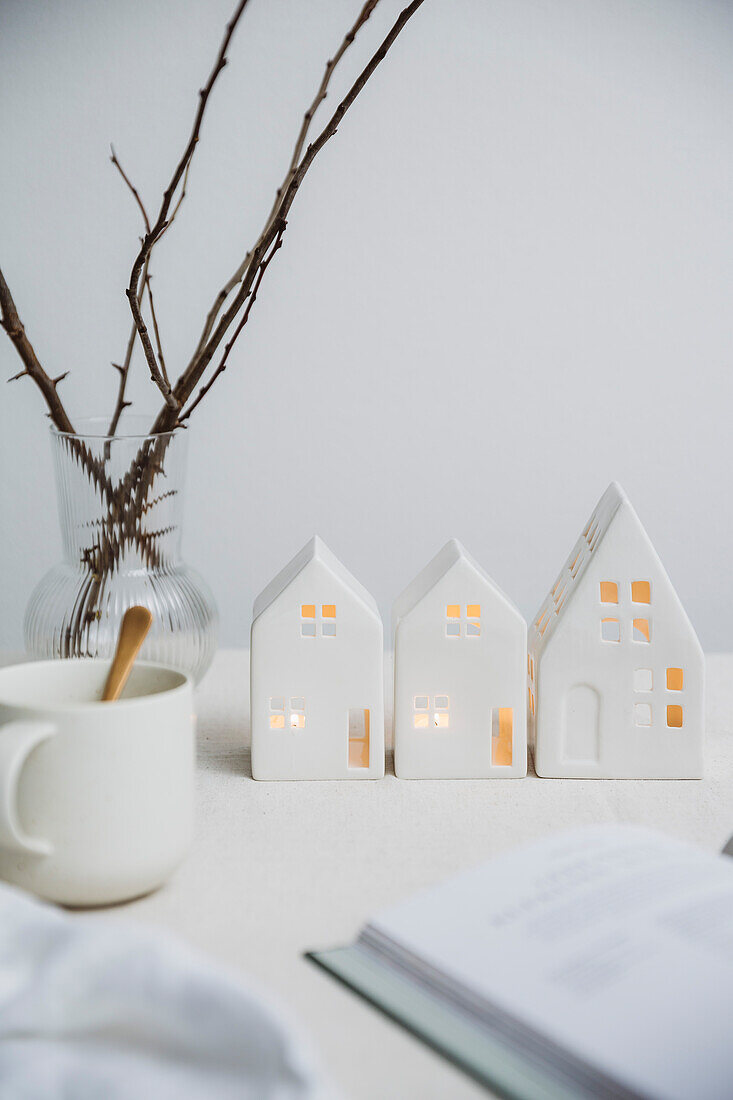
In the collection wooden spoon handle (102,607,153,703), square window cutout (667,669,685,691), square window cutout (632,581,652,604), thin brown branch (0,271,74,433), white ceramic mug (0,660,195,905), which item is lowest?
white ceramic mug (0,660,195,905)

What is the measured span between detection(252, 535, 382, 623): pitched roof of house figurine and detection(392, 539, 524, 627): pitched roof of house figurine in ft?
0.11

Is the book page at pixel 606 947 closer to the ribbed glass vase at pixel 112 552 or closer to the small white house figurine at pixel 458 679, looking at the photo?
the small white house figurine at pixel 458 679

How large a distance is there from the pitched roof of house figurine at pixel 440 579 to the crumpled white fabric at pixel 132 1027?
0.37 meters

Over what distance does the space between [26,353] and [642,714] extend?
53 centimetres

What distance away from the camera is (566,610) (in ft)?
2.35

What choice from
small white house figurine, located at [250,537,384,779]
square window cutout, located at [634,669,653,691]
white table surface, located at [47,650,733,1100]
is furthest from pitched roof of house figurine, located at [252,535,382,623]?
square window cutout, located at [634,669,653,691]

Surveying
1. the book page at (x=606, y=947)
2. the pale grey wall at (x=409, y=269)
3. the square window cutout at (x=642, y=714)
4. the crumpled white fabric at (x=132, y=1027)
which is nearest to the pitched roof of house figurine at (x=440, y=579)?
the square window cutout at (x=642, y=714)

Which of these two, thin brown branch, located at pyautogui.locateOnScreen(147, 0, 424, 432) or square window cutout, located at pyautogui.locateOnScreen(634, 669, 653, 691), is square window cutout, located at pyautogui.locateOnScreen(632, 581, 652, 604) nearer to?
square window cutout, located at pyautogui.locateOnScreen(634, 669, 653, 691)

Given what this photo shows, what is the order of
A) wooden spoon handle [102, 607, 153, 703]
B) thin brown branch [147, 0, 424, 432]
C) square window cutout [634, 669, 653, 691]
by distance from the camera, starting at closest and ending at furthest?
wooden spoon handle [102, 607, 153, 703] → thin brown branch [147, 0, 424, 432] → square window cutout [634, 669, 653, 691]

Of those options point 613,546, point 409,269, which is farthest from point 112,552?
point 409,269

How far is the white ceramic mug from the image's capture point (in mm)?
479

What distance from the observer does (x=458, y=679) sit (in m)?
0.71

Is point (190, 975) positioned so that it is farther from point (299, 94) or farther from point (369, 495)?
point (299, 94)

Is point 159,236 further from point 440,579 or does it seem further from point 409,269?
point 409,269
